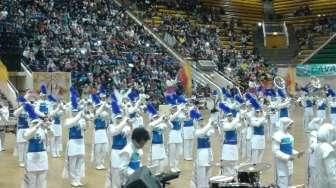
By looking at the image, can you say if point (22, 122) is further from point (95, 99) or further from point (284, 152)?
point (284, 152)

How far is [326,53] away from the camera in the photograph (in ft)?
111

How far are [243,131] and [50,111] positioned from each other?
194 inches

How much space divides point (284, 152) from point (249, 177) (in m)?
2.55

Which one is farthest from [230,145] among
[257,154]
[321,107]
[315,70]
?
[315,70]

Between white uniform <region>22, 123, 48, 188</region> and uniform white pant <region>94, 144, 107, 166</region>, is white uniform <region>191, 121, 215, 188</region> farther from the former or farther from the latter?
uniform white pant <region>94, 144, 107, 166</region>

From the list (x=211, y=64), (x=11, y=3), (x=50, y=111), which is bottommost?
(x=50, y=111)

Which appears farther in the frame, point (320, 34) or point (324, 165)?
point (320, 34)

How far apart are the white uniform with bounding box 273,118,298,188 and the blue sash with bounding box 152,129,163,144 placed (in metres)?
2.90

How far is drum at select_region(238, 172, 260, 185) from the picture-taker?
651 centimetres

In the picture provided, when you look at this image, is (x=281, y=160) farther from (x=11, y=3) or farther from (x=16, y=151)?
(x=11, y=3)

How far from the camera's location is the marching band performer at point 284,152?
349 inches

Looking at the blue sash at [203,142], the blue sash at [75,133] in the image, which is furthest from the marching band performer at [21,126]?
the blue sash at [203,142]

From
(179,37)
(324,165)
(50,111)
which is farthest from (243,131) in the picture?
(179,37)

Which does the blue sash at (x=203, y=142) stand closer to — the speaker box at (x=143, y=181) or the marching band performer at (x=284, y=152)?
the marching band performer at (x=284, y=152)
